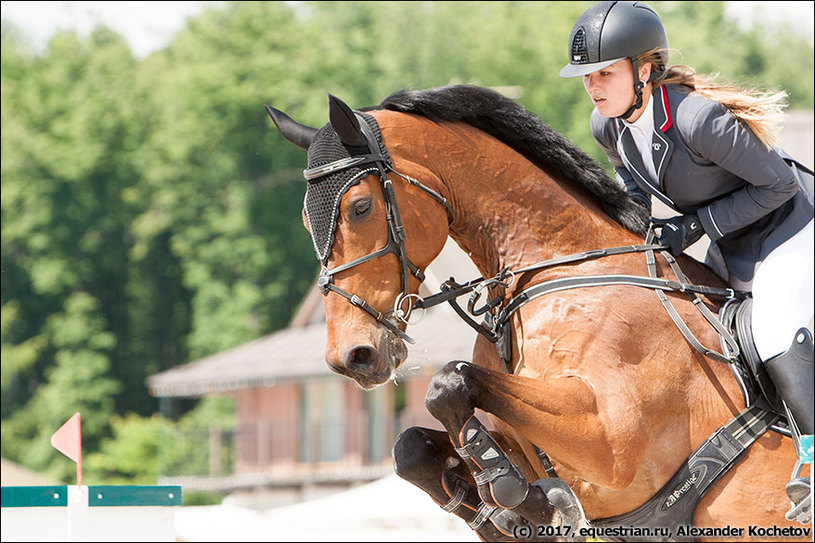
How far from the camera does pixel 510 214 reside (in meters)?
4.29

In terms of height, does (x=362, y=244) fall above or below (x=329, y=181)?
below

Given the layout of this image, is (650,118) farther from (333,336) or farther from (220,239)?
(220,239)

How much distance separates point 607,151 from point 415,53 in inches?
1545

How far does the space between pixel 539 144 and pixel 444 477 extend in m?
1.30

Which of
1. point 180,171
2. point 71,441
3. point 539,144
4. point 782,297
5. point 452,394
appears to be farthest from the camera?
point 180,171

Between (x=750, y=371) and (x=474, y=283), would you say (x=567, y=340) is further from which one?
(x=750, y=371)

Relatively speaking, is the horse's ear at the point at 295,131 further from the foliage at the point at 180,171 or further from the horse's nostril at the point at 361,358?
the foliage at the point at 180,171

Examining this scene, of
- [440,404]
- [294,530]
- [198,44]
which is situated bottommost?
[294,530]

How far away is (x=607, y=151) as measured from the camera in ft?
15.2

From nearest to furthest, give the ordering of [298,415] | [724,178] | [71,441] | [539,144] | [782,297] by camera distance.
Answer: [782,297] → [724,178] → [539,144] → [71,441] → [298,415]

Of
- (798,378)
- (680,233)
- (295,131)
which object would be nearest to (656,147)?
(680,233)

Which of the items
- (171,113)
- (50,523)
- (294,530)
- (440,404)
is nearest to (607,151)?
(440,404)

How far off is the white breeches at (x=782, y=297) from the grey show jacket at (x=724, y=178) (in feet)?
0.26

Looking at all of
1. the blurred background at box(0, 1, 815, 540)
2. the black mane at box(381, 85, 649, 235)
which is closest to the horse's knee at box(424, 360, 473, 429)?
the black mane at box(381, 85, 649, 235)
